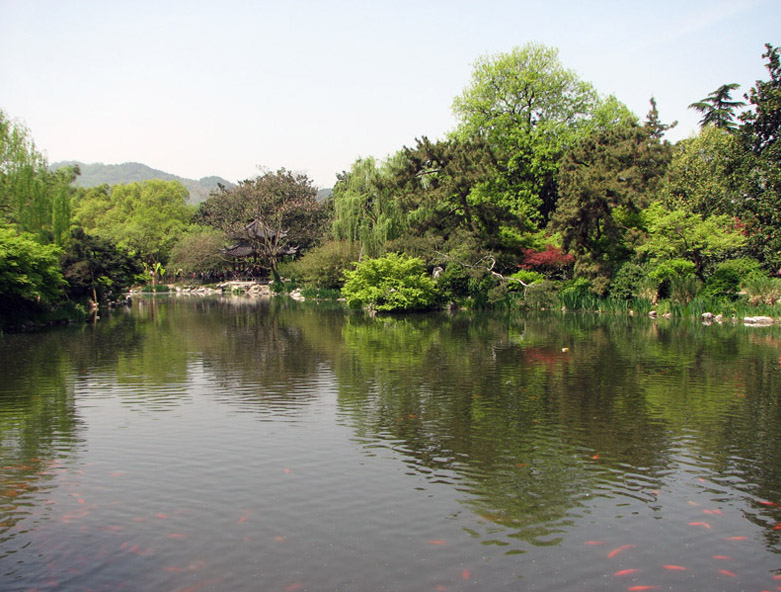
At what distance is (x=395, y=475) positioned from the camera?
722cm

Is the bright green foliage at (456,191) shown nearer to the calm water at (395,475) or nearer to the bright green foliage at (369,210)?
the bright green foliage at (369,210)

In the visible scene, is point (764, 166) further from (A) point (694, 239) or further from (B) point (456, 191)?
(B) point (456, 191)

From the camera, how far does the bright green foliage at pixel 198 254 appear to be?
6012cm

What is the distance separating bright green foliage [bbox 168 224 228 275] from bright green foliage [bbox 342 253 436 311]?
31.5m

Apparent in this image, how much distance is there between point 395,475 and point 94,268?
3091cm

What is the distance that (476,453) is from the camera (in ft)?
26.1

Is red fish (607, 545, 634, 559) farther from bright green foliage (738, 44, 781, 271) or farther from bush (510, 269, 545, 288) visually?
bush (510, 269, 545, 288)

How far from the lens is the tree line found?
79.0 ft

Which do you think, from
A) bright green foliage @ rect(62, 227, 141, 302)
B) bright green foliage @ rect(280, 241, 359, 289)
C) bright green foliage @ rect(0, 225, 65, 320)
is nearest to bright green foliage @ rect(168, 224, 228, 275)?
bright green foliage @ rect(280, 241, 359, 289)

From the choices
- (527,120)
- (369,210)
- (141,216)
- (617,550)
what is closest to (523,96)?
(527,120)

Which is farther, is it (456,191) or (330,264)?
(330,264)

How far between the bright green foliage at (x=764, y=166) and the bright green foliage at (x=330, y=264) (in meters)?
23.7

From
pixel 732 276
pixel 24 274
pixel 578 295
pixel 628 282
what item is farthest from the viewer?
pixel 578 295

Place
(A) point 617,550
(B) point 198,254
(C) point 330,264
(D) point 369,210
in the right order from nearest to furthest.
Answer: (A) point 617,550 < (D) point 369,210 < (C) point 330,264 < (B) point 198,254
